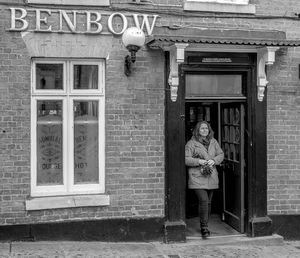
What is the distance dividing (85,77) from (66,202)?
75.8 inches

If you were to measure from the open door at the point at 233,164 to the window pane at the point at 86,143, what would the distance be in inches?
97.1

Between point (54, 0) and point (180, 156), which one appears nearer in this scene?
point (54, 0)

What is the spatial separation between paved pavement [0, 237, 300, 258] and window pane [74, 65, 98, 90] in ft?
7.83

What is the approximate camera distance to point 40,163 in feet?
26.0

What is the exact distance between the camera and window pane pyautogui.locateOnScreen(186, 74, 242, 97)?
8438 millimetres

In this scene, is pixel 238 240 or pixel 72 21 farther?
pixel 238 240

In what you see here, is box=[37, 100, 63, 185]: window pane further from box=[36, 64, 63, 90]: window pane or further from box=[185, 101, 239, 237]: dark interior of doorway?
box=[185, 101, 239, 237]: dark interior of doorway

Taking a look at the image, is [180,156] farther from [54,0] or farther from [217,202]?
[54,0]

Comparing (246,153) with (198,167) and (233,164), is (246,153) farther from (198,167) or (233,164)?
(198,167)

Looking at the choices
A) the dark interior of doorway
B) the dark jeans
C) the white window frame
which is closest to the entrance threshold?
the dark interior of doorway

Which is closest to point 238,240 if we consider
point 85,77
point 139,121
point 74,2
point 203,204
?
point 203,204

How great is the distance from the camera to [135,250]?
767 centimetres

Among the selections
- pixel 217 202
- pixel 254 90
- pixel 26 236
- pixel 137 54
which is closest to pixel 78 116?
pixel 137 54

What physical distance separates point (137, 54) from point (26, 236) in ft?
10.5
